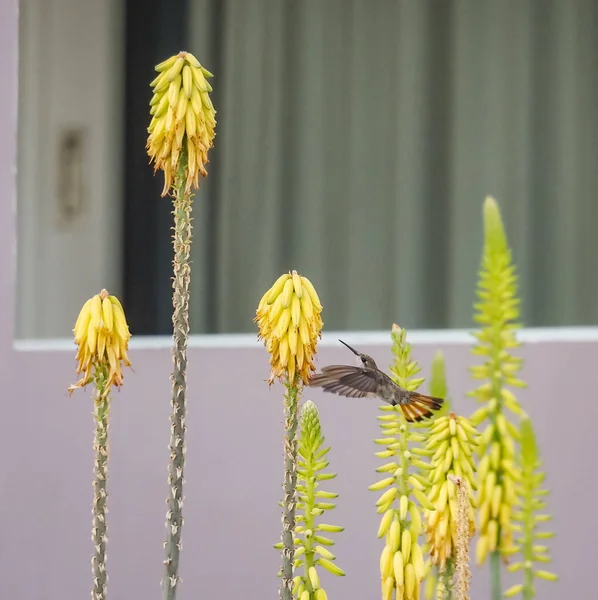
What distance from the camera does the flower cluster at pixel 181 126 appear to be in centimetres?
85

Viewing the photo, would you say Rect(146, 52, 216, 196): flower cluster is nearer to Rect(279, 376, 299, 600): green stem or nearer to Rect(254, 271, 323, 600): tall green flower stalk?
Rect(254, 271, 323, 600): tall green flower stalk

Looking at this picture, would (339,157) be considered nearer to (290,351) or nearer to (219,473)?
(219,473)

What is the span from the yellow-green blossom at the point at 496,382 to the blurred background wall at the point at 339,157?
2737mm

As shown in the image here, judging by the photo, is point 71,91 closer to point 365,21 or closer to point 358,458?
point 365,21

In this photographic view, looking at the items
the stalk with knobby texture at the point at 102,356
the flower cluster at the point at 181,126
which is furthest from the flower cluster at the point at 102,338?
the flower cluster at the point at 181,126

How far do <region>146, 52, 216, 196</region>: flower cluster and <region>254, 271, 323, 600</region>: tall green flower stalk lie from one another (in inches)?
5.7

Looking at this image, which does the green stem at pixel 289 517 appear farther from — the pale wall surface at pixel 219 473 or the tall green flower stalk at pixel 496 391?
the pale wall surface at pixel 219 473

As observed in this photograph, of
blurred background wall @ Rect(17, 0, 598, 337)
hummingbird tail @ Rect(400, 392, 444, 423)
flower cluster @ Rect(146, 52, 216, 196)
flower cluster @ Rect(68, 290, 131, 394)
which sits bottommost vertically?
hummingbird tail @ Rect(400, 392, 444, 423)

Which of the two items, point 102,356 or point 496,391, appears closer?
point 496,391

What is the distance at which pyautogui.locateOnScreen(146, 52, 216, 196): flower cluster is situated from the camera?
85 centimetres

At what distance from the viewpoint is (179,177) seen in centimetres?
86

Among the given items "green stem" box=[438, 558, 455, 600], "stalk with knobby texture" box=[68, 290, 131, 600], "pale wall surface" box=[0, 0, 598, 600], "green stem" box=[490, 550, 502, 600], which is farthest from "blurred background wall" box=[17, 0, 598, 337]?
"green stem" box=[490, 550, 502, 600]

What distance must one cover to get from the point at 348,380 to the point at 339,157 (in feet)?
8.21

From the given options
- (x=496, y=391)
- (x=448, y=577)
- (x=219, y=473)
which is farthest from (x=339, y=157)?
(x=496, y=391)
